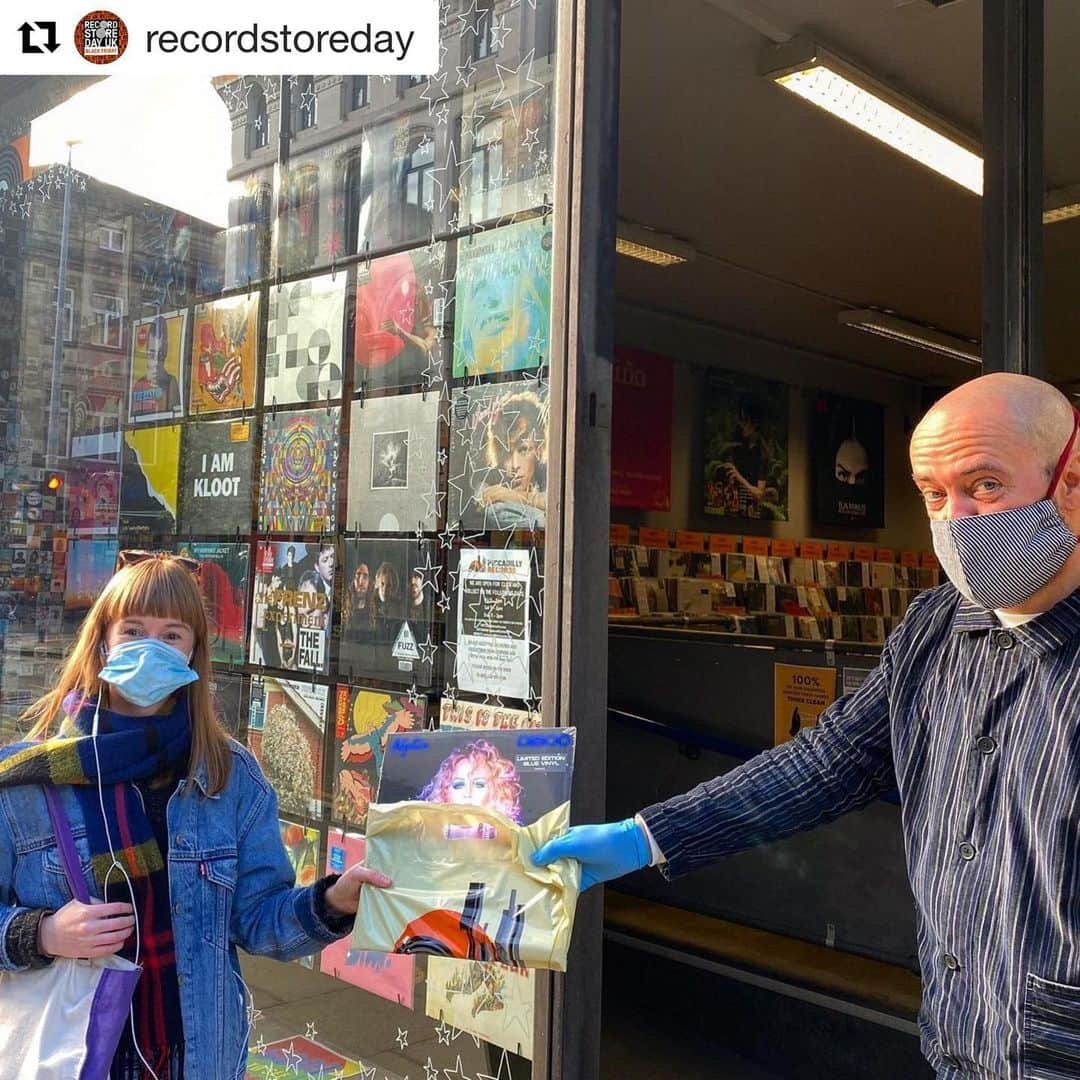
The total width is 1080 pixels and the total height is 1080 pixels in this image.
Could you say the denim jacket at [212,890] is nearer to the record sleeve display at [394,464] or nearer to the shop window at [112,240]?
the record sleeve display at [394,464]

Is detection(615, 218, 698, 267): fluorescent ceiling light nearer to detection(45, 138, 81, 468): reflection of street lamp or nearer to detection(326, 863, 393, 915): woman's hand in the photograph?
detection(45, 138, 81, 468): reflection of street lamp

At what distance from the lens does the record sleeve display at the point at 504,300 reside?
2.78m

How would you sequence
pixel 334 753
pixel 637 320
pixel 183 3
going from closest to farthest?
pixel 334 753, pixel 183 3, pixel 637 320

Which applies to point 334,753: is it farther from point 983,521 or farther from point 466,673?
point 983,521

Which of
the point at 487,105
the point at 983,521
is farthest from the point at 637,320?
the point at 983,521

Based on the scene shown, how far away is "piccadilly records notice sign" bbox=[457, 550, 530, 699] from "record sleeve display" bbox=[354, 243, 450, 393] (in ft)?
1.77

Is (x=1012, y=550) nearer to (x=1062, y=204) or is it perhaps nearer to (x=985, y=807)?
(x=985, y=807)

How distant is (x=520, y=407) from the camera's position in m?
2.81

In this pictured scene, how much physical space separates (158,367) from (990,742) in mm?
3092

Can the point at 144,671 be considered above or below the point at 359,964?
above

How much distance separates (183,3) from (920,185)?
4430 millimetres

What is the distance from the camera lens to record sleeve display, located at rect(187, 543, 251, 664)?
355cm

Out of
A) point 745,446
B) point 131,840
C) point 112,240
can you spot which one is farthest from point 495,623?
point 745,446

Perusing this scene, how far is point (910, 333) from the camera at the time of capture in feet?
33.4
